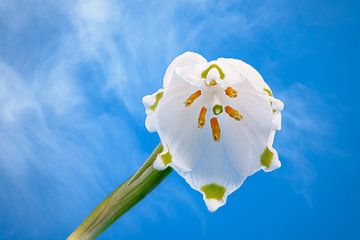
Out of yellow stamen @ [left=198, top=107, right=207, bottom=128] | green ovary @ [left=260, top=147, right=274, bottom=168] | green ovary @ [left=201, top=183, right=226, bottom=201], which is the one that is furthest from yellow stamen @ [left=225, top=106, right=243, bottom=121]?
green ovary @ [left=201, top=183, right=226, bottom=201]

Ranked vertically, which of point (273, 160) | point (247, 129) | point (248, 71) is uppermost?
point (248, 71)

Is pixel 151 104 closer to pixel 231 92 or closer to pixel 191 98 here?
pixel 191 98

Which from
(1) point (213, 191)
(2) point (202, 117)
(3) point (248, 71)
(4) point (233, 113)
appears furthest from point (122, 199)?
(3) point (248, 71)

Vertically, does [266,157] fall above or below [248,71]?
below

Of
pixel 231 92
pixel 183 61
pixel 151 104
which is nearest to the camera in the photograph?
pixel 151 104

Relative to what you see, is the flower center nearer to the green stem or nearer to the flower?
the flower

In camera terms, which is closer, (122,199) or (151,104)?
(151,104)
